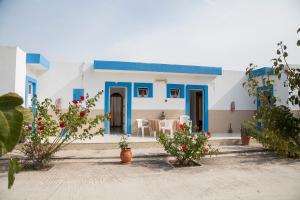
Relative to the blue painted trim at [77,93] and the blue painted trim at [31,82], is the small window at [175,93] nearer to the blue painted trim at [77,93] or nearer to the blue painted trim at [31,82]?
the blue painted trim at [77,93]

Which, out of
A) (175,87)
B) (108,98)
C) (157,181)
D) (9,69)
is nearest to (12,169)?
(157,181)

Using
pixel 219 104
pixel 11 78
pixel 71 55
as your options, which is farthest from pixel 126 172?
pixel 219 104

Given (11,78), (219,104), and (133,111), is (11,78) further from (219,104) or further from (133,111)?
(219,104)

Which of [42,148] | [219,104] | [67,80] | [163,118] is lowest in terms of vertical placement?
[42,148]

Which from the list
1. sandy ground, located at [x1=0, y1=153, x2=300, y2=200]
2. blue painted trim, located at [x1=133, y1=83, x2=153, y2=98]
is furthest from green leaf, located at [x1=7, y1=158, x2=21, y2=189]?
blue painted trim, located at [x1=133, y1=83, x2=153, y2=98]

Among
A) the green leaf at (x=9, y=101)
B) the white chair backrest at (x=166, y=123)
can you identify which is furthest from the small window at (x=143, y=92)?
the green leaf at (x=9, y=101)

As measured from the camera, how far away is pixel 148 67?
37.7 ft

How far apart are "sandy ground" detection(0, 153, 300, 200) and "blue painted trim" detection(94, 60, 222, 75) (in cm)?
525

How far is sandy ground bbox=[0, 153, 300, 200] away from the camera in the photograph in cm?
420

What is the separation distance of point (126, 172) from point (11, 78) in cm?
564

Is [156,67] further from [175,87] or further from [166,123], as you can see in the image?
[166,123]

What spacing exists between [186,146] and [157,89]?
6.13 meters

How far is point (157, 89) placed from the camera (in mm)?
12250

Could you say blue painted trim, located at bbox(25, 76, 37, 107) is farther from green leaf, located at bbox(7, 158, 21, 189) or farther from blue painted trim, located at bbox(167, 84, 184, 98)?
green leaf, located at bbox(7, 158, 21, 189)
